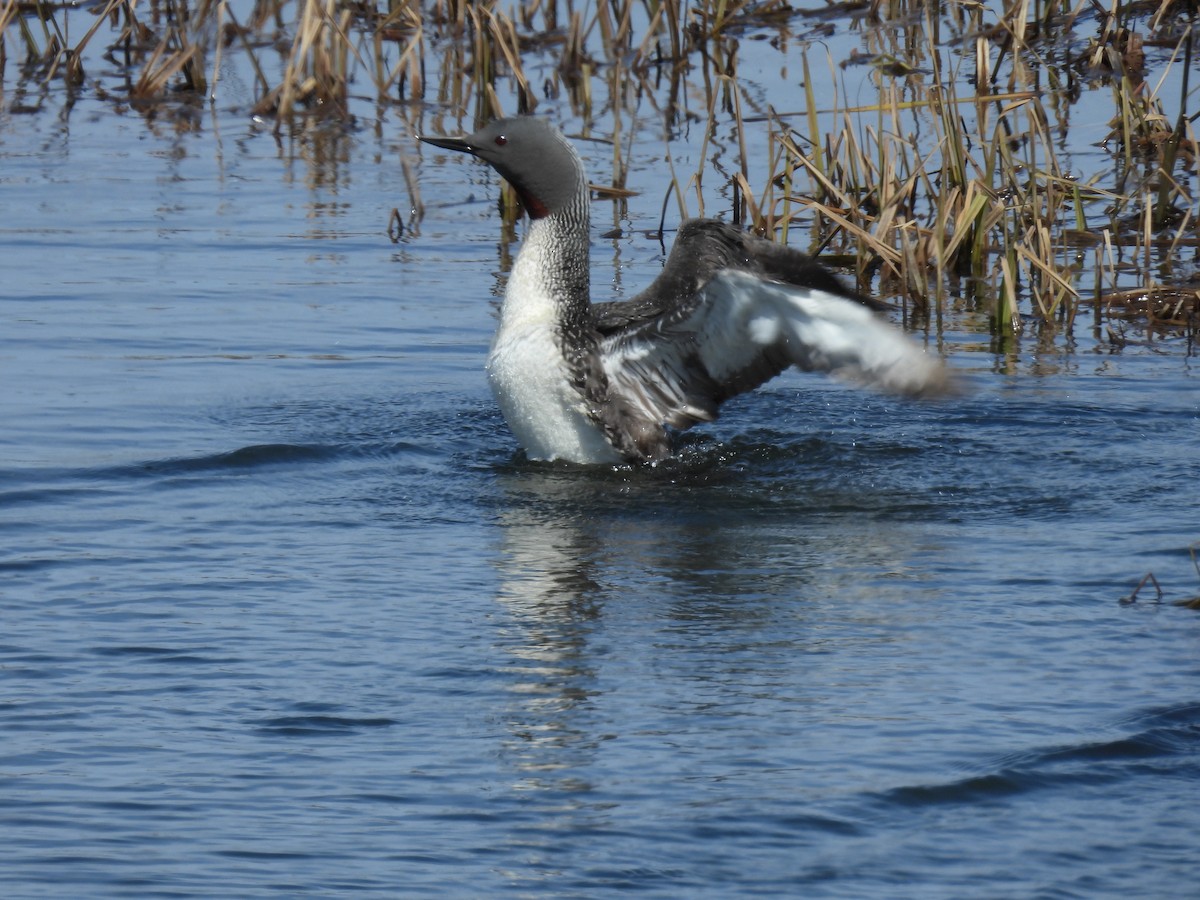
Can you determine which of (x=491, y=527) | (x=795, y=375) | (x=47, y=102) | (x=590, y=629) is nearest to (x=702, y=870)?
(x=590, y=629)

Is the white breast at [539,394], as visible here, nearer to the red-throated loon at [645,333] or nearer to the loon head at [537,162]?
the red-throated loon at [645,333]

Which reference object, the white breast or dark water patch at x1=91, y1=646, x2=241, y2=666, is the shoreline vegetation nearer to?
the white breast

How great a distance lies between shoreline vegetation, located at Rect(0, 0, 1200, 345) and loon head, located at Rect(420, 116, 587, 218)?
65.3 inches

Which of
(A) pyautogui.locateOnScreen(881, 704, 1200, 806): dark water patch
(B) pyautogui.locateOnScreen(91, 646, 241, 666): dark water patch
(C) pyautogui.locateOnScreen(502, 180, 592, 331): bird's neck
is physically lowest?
(A) pyautogui.locateOnScreen(881, 704, 1200, 806): dark water patch

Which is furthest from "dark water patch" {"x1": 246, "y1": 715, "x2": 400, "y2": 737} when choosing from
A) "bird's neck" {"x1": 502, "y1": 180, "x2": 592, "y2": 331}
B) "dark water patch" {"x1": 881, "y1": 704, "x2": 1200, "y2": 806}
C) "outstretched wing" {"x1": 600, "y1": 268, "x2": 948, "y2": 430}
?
"bird's neck" {"x1": 502, "y1": 180, "x2": 592, "y2": 331}

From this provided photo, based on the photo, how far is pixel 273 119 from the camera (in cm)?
1188

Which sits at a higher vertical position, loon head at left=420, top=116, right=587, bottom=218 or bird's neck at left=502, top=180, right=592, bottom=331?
loon head at left=420, top=116, right=587, bottom=218

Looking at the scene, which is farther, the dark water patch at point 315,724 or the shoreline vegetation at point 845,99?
the shoreline vegetation at point 845,99

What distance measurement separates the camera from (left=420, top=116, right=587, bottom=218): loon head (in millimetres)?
6422

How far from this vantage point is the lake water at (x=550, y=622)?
3.58 metres

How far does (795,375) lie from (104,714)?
158 inches

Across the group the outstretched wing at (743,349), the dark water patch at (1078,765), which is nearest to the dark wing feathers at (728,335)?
the outstretched wing at (743,349)

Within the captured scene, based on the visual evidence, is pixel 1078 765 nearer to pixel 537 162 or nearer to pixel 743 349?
pixel 743 349

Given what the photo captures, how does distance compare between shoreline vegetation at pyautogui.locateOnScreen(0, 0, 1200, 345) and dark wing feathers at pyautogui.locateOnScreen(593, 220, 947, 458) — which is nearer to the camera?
dark wing feathers at pyautogui.locateOnScreen(593, 220, 947, 458)
